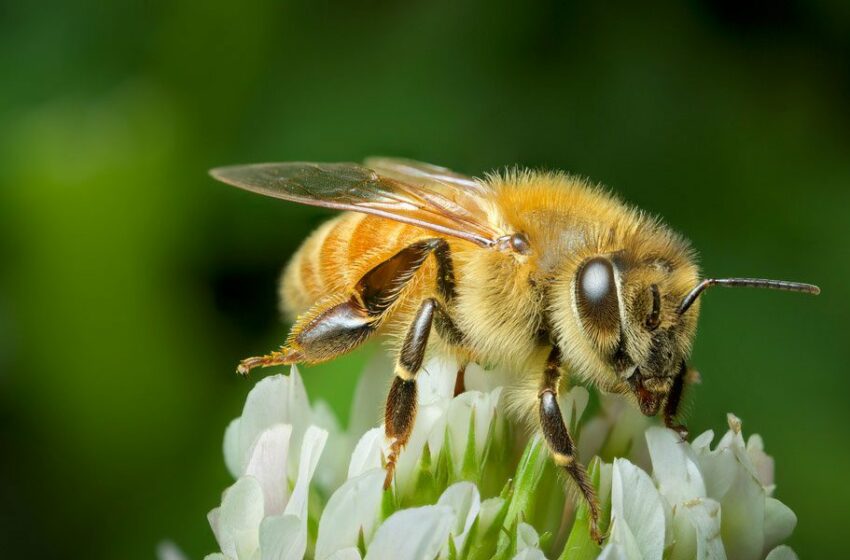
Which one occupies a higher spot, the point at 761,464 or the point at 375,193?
the point at 375,193

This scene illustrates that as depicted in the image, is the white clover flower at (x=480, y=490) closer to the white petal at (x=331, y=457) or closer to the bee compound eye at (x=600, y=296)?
the white petal at (x=331, y=457)

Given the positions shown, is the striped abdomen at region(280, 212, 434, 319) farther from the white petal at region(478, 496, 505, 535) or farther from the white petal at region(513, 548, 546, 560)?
the white petal at region(513, 548, 546, 560)

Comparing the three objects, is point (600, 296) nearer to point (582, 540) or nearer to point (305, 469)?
point (582, 540)

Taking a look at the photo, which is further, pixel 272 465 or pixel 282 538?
pixel 272 465

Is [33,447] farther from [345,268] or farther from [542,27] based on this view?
[542,27]

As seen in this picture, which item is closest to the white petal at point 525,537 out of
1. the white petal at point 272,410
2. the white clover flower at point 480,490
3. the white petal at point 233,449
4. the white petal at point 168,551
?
the white clover flower at point 480,490

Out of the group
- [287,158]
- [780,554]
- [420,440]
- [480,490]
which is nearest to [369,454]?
[420,440]

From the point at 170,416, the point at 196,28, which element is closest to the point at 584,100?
the point at 196,28

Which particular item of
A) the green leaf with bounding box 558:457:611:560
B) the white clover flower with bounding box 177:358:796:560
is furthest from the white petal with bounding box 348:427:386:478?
the green leaf with bounding box 558:457:611:560
